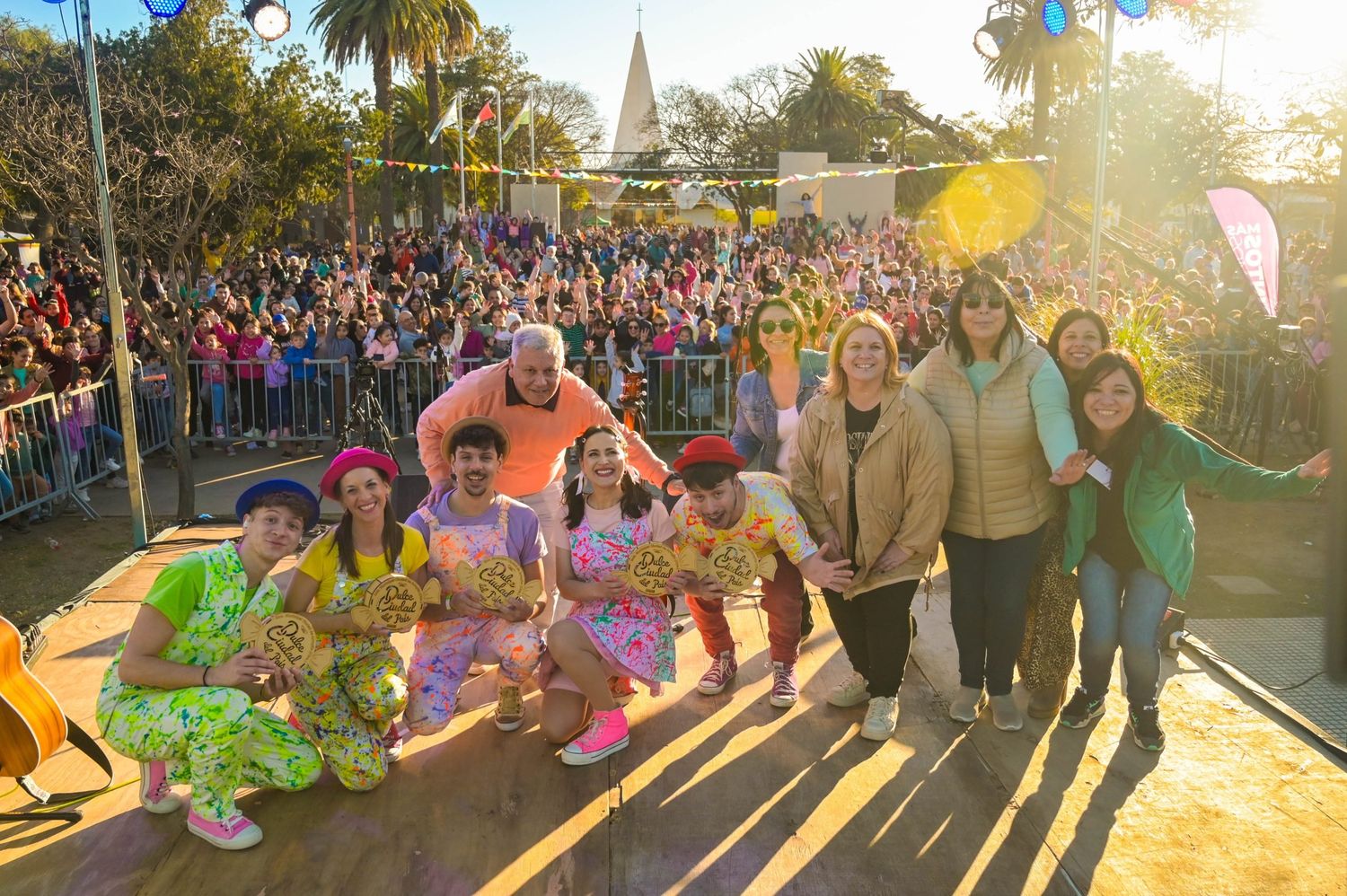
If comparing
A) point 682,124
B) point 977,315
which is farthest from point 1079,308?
point 682,124

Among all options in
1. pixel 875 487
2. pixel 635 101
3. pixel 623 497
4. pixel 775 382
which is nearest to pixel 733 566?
pixel 623 497

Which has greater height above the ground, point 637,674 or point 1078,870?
point 637,674

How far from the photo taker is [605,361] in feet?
36.6

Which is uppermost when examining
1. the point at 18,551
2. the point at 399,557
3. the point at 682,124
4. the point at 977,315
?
the point at 682,124

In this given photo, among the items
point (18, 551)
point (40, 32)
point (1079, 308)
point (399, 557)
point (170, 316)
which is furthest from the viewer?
point (40, 32)

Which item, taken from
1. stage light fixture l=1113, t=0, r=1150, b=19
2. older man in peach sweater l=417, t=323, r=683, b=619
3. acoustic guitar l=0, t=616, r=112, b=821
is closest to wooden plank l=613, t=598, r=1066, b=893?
older man in peach sweater l=417, t=323, r=683, b=619

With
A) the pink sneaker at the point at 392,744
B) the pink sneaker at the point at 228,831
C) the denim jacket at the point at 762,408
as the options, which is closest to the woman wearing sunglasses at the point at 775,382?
the denim jacket at the point at 762,408

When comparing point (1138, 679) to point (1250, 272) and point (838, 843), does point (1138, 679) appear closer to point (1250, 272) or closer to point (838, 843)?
point (838, 843)

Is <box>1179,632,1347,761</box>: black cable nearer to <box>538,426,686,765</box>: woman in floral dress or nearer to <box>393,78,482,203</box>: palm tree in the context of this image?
<box>538,426,686,765</box>: woman in floral dress

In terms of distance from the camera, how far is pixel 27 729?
3238mm

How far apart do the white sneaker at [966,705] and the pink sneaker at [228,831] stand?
104 inches

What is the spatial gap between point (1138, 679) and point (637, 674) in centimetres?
193

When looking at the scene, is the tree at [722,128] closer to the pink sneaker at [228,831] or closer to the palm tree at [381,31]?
the palm tree at [381,31]

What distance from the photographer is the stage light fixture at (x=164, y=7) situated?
243 inches
